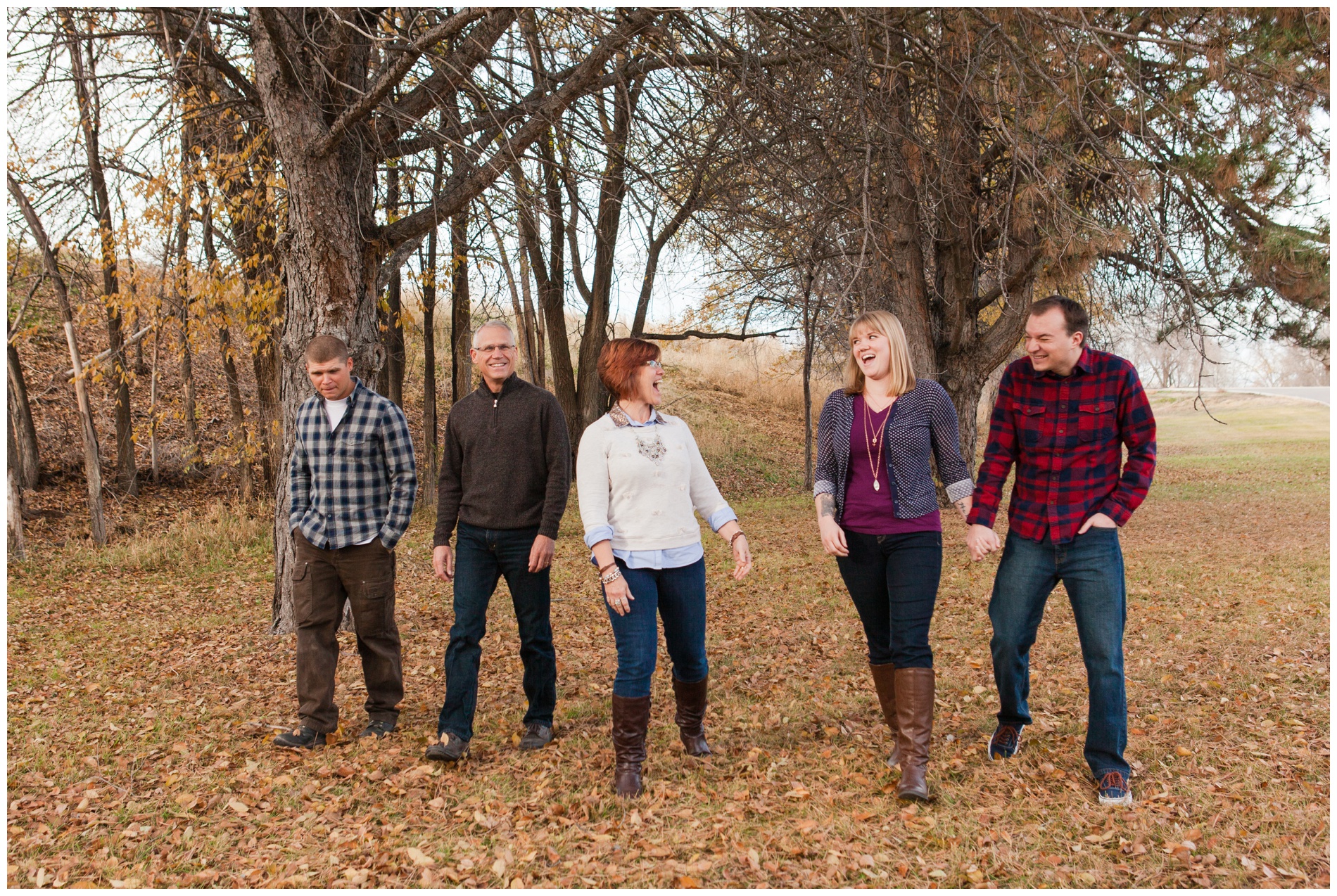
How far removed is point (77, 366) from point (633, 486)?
902cm

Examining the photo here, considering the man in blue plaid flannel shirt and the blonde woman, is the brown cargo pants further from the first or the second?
the blonde woman

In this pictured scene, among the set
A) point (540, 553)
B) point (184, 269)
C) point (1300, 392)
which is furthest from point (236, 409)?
point (1300, 392)

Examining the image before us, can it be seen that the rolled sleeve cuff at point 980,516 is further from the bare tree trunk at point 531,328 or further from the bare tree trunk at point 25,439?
the bare tree trunk at point 25,439

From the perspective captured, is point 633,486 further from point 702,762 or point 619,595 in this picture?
point 702,762

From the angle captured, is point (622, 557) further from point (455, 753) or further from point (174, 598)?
point (174, 598)

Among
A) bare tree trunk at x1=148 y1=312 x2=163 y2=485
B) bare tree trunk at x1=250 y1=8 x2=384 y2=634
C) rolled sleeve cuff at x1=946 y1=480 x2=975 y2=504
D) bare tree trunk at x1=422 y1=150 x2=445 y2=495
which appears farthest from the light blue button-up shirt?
bare tree trunk at x1=148 y1=312 x2=163 y2=485

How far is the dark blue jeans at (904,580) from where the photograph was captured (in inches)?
140

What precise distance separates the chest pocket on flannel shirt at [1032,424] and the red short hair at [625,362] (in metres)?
1.56

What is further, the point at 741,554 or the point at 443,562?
the point at 443,562

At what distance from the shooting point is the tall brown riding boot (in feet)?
11.6

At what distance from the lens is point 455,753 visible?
4.02 meters

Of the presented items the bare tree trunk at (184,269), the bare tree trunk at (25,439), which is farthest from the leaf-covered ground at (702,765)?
the bare tree trunk at (25,439)

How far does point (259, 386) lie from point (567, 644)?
758 centimetres

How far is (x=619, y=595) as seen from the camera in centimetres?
353
